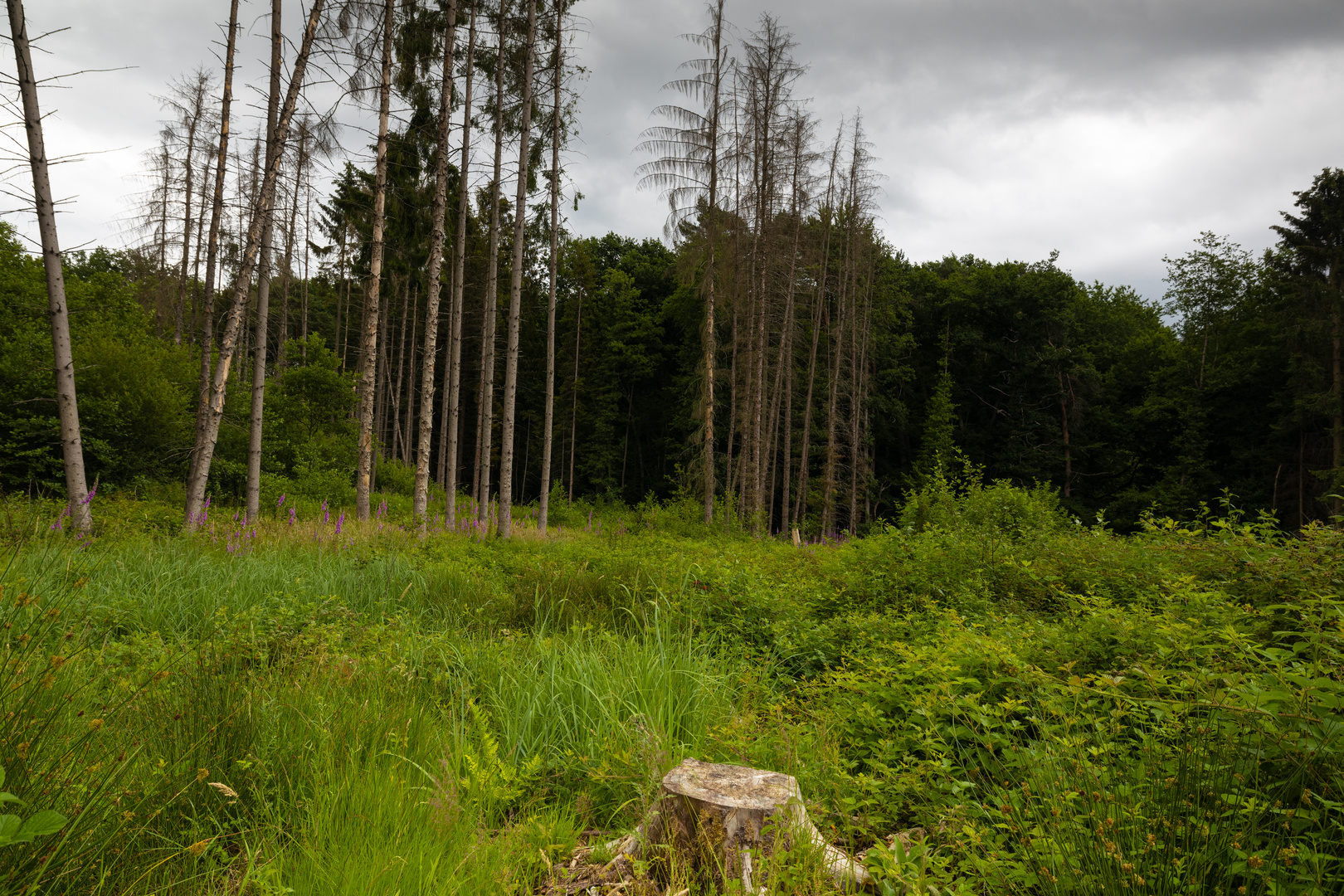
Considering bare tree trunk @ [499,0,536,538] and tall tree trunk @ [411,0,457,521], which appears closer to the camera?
tall tree trunk @ [411,0,457,521]

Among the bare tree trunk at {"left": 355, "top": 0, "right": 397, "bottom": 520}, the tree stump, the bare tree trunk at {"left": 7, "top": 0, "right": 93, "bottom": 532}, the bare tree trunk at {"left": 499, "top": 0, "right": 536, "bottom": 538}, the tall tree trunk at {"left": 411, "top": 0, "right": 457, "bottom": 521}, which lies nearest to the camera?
the tree stump

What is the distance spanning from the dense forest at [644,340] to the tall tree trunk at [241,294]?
6 centimetres

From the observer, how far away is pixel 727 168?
1691 cm

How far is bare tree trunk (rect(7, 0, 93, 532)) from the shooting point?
22.9ft

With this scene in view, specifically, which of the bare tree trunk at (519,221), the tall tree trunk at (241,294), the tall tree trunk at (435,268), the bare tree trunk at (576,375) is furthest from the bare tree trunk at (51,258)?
the bare tree trunk at (576,375)

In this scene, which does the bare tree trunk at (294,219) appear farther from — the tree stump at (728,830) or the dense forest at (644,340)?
the tree stump at (728,830)

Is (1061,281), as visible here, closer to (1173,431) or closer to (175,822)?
(1173,431)

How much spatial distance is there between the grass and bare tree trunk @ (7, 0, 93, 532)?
3.81ft

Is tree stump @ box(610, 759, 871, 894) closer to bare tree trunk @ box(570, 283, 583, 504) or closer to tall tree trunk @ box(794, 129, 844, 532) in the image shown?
tall tree trunk @ box(794, 129, 844, 532)

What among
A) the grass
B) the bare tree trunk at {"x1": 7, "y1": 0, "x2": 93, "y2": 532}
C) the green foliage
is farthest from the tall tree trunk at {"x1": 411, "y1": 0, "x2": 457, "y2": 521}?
the green foliage

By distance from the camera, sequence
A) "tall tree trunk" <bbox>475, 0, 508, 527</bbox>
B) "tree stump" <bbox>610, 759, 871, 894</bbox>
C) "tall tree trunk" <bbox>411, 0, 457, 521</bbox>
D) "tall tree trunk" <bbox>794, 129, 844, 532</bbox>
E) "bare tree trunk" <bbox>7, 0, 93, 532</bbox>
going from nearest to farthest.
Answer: "tree stump" <bbox>610, 759, 871, 894</bbox> → "bare tree trunk" <bbox>7, 0, 93, 532</bbox> → "tall tree trunk" <bbox>411, 0, 457, 521</bbox> → "tall tree trunk" <bbox>475, 0, 508, 527</bbox> → "tall tree trunk" <bbox>794, 129, 844, 532</bbox>

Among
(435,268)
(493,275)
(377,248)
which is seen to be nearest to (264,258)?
(377,248)

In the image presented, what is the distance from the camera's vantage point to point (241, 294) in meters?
9.63

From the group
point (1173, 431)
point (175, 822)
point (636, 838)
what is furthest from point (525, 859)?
point (1173, 431)
